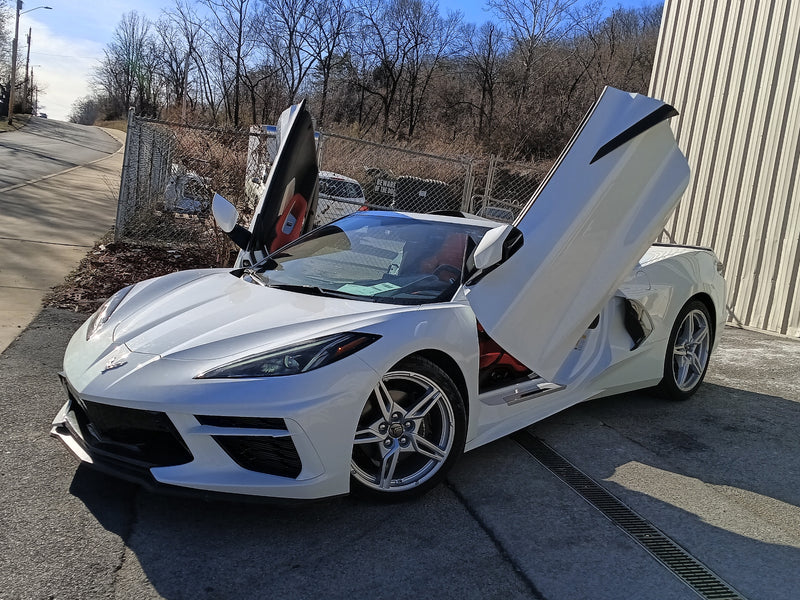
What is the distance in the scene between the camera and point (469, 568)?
8.45 ft

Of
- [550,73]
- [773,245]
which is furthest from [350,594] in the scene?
[550,73]

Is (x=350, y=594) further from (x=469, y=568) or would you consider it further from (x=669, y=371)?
(x=669, y=371)

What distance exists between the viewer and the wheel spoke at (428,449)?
3033 millimetres

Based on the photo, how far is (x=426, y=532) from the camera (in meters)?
2.82

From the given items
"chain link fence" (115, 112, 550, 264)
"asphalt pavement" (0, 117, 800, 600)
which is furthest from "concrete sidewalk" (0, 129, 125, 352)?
"asphalt pavement" (0, 117, 800, 600)

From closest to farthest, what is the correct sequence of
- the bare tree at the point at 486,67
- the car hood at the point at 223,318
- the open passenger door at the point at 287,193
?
1. the car hood at the point at 223,318
2. the open passenger door at the point at 287,193
3. the bare tree at the point at 486,67

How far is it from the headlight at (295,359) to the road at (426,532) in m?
0.56

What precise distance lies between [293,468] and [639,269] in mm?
3012

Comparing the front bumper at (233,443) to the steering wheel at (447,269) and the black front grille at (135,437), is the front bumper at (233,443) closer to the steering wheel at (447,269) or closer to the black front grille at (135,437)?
the black front grille at (135,437)

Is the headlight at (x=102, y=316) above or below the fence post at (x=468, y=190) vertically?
below

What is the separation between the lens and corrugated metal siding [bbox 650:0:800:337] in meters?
8.75

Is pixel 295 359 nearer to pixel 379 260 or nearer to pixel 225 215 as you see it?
pixel 379 260

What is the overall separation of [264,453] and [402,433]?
66cm

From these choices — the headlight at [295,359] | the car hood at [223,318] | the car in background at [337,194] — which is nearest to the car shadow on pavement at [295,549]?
the headlight at [295,359]
